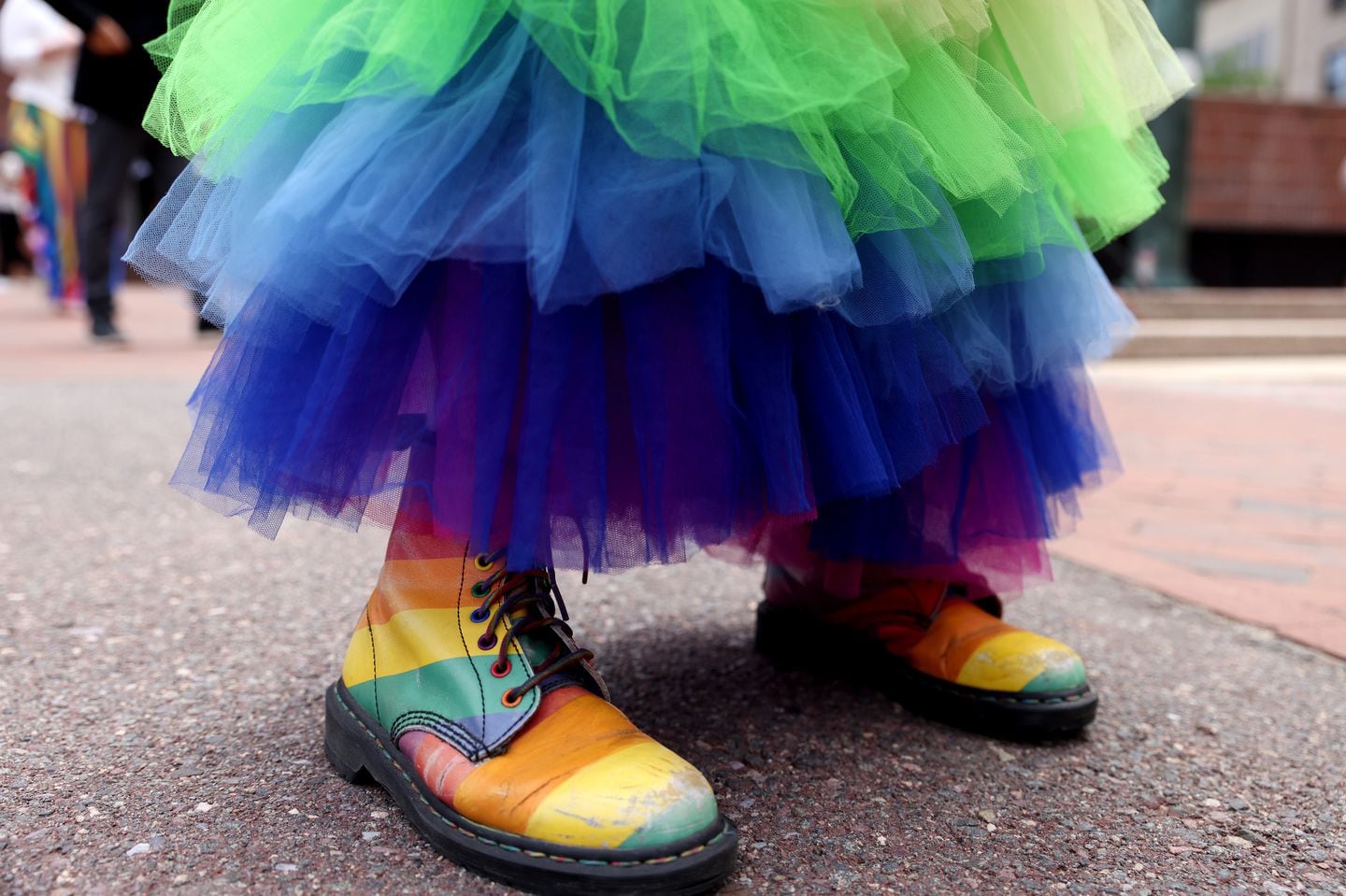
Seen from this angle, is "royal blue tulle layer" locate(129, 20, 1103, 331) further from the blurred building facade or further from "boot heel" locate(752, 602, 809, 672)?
the blurred building facade

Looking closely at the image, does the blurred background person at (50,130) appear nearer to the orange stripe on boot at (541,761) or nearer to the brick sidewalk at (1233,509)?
the brick sidewalk at (1233,509)

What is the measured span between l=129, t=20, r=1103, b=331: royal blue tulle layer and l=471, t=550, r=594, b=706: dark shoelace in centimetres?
24

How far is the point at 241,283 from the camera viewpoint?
0.86 m

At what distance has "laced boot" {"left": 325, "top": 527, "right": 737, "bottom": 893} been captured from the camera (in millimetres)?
764

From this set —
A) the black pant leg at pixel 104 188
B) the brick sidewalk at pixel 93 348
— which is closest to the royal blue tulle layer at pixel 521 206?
the brick sidewalk at pixel 93 348

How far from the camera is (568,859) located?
76 centimetres

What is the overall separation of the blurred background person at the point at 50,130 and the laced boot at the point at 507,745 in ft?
15.8

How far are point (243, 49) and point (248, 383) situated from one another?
27 centimetres

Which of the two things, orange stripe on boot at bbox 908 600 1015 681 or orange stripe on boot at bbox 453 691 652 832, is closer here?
orange stripe on boot at bbox 453 691 652 832

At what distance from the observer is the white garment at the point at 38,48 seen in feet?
18.3

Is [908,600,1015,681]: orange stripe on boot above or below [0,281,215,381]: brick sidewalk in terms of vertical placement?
above

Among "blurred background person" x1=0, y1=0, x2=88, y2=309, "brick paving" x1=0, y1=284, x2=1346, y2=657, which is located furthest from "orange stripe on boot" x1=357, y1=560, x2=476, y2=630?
"blurred background person" x1=0, y1=0, x2=88, y2=309

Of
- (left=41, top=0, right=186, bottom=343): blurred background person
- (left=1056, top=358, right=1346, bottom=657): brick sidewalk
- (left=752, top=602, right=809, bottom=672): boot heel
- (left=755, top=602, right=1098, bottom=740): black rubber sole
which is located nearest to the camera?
(left=755, top=602, right=1098, bottom=740): black rubber sole

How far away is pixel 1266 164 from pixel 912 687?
12.5m
